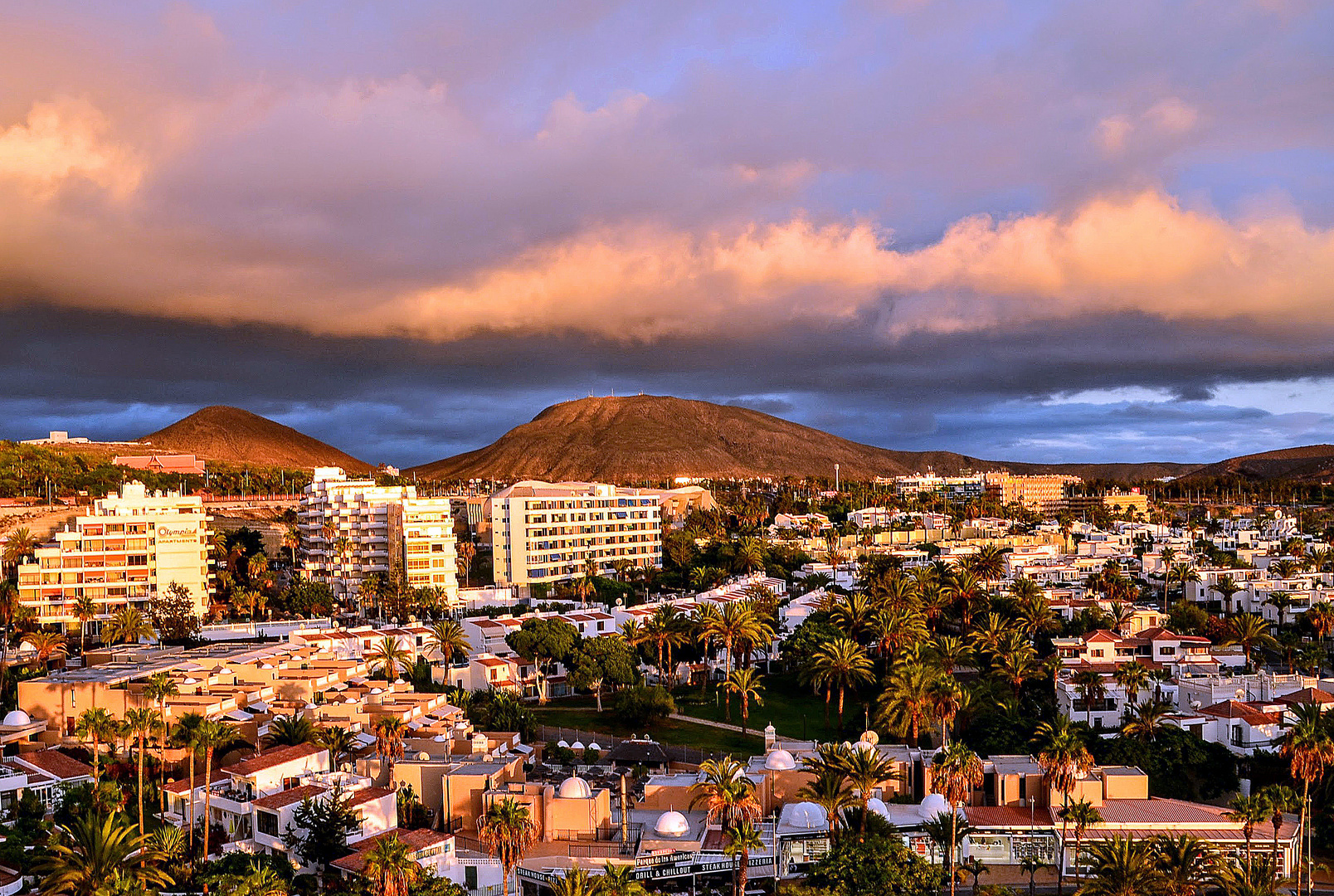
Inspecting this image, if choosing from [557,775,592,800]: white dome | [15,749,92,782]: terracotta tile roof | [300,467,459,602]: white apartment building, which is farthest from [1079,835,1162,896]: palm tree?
[300,467,459,602]: white apartment building

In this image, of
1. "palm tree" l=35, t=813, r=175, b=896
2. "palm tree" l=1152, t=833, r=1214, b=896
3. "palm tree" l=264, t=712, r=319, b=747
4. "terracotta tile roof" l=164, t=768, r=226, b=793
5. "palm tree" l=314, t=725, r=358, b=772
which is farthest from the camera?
"palm tree" l=264, t=712, r=319, b=747

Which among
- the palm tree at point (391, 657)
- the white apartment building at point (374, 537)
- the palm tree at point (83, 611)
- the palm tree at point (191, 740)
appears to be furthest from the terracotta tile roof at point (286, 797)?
the white apartment building at point (374, 537)

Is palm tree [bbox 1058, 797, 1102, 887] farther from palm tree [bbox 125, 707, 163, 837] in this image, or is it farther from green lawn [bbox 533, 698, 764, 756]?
palm tree [bbox 125, 707, 163, 837]

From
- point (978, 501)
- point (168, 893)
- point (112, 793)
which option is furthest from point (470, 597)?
point (978, 501)

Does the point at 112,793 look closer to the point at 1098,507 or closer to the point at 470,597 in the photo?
the point at 470,597

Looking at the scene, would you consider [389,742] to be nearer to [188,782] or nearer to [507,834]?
[188,782]

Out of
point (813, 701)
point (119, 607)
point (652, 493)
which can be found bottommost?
point (813, 701)

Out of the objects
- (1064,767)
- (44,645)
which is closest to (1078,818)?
(1064,767)
